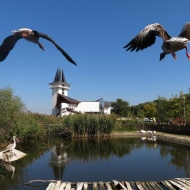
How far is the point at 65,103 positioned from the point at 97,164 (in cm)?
3787

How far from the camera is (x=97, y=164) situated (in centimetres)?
1647

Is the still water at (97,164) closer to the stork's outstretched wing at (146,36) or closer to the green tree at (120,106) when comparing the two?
the stork's outstretched wing at (146,36)

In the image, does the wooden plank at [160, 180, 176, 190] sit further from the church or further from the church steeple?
the church steeple

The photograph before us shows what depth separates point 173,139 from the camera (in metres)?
26.1

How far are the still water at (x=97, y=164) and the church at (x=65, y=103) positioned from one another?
29.7 m

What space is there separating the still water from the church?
29.7 meters

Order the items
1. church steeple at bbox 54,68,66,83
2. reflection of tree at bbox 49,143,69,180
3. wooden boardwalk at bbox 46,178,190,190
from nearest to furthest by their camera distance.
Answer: wooden boardwalk at bbox 46,178,190,190, reflection of tree at bbox 49,143,69,180, church steeple at bbox 54,68,66,83

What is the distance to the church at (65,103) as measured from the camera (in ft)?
174

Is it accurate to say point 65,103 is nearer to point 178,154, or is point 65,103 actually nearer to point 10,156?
point 178,154

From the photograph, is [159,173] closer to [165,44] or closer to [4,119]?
[4,119]

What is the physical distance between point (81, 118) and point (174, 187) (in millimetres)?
19001

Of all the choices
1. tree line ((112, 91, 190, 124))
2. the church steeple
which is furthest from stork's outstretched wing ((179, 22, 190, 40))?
the church steeple

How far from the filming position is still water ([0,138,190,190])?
13.1m

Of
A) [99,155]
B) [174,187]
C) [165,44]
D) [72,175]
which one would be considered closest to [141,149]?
[99,155]
